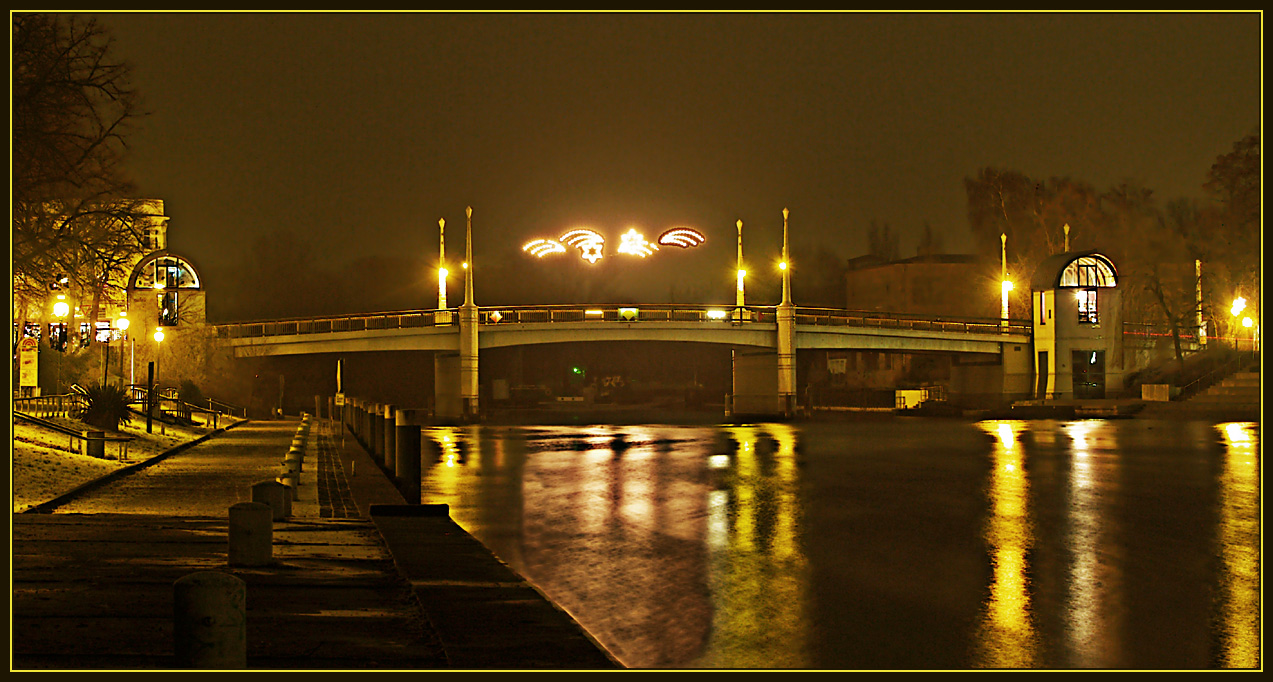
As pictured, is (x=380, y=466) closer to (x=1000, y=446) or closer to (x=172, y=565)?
(x=172, y=565)

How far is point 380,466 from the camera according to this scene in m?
24.9

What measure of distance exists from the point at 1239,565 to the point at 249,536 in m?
11.3

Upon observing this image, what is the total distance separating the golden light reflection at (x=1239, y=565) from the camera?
927 cm

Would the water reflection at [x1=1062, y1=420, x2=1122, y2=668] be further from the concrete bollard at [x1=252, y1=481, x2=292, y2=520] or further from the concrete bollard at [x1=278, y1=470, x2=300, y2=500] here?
the concrete bollard at [x1=278, y1=470, x2=300, y2=500]

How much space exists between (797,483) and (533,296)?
267ft

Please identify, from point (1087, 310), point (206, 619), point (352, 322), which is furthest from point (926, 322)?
point (206, 619)

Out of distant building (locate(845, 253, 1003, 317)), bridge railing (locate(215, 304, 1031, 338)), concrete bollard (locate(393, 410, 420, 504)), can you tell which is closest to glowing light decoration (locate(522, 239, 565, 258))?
bridge railing (locate(215, 304, 1031, 338))

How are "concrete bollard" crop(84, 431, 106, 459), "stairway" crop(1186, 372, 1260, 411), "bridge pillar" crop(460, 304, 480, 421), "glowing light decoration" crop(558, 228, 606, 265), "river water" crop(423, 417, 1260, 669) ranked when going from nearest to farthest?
"river water" crop(423, 417, 1260, 669), "concrete bollard" crop(84, 431, 106, 459), "stairway" crop(1186, 372, 1260, 411), "bridge pillar" crop(460, 304, 480, 421), "glowing light decoration" crop(558, 228, 606, 265)

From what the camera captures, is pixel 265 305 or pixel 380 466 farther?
pixel 265 305


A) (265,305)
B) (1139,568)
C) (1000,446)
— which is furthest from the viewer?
(265,305)

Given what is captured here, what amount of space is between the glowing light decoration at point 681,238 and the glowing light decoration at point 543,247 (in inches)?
253

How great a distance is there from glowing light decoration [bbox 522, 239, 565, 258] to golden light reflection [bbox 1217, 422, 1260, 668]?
4718cm

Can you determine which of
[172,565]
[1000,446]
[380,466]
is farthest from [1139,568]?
[1000,446]

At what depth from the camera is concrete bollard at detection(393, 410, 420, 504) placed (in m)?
17.8
